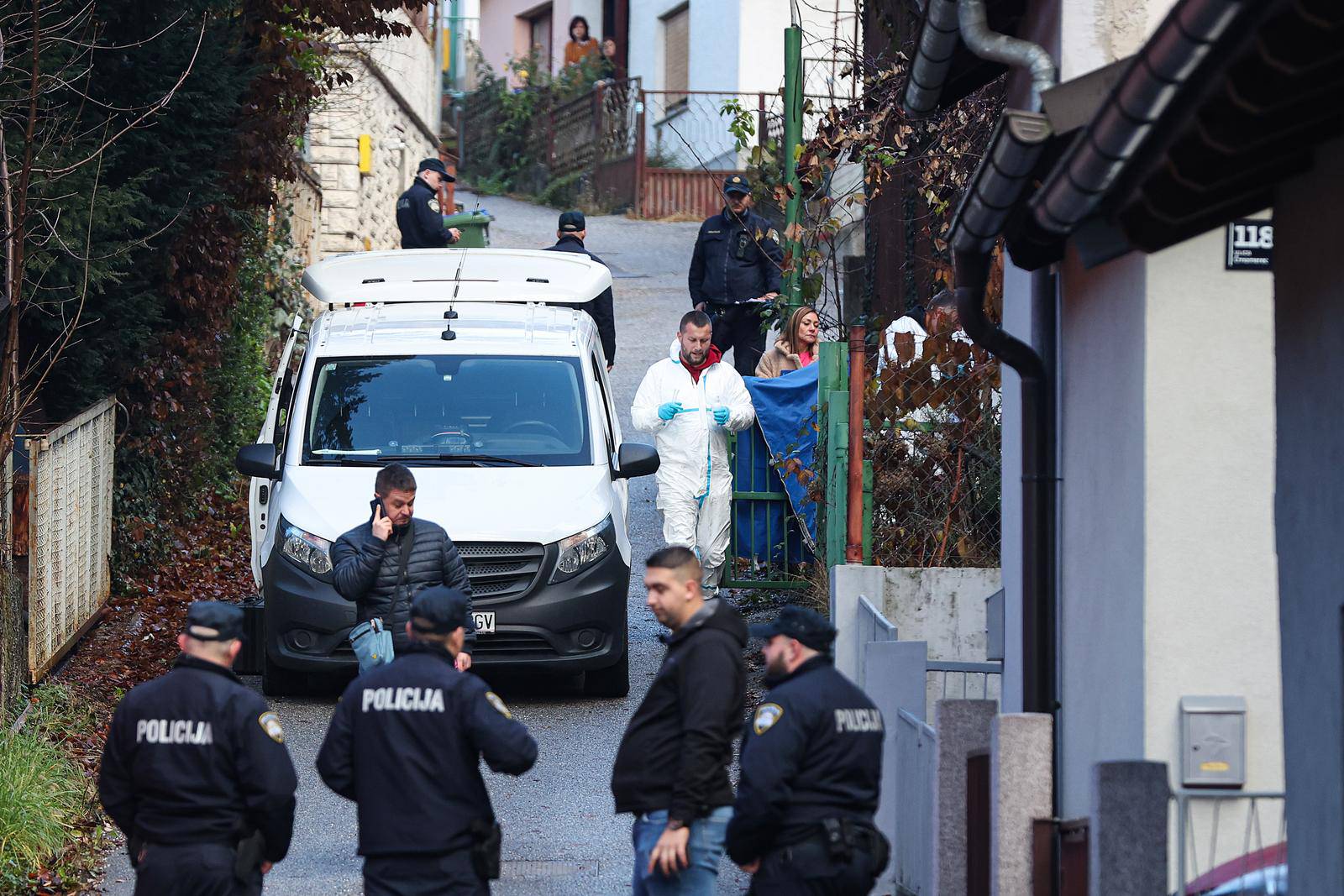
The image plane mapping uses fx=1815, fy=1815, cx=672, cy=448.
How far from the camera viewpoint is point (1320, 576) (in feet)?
14.1

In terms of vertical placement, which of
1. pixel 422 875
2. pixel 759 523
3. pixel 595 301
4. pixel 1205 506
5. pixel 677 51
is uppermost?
pixel 677 51

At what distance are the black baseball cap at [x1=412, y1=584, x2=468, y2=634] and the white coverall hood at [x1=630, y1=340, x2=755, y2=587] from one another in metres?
6.00

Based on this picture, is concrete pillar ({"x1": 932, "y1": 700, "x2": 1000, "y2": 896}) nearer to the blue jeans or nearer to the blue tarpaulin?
the blue jeans

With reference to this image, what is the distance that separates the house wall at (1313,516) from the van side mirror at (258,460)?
6568 mm

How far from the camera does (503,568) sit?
1002 cm

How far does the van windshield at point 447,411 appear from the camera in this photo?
10578 mm

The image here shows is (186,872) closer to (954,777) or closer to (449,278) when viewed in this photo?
(954,777)

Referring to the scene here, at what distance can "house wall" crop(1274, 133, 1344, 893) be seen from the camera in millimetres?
4227

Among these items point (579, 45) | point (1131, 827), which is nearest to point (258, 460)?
point (1131, 827)

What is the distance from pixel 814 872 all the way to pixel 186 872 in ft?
6.36

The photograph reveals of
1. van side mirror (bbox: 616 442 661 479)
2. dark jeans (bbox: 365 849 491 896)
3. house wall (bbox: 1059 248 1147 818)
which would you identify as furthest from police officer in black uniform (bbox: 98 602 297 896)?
van side mirror (bbox: 616 442 661 479)

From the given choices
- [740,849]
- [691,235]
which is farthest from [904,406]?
[691,235]

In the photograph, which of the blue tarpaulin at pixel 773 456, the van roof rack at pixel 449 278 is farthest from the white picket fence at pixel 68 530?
the blue tarpaulin at pixel 773 456

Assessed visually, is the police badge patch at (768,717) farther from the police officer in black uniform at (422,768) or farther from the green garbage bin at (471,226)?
the green garbage bin at (471,226)
